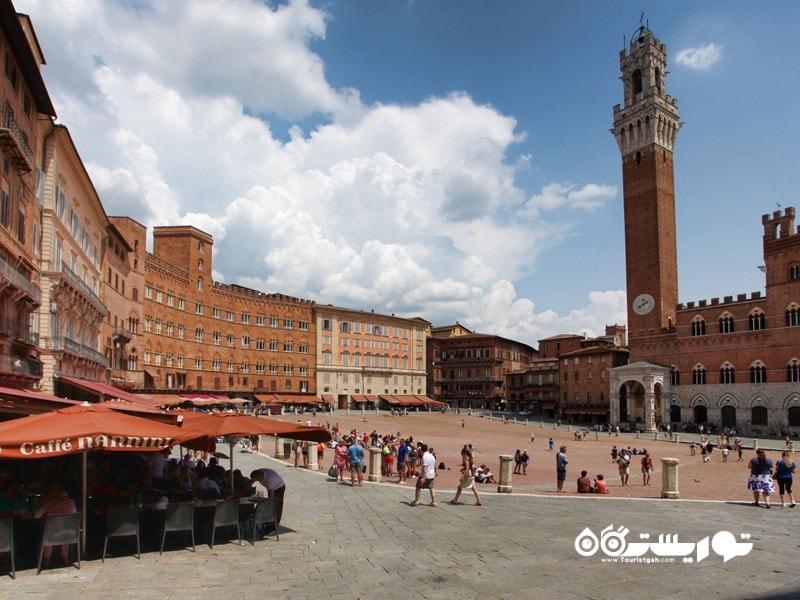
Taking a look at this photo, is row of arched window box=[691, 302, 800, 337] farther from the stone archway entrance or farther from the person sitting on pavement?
the person sitting on pavement

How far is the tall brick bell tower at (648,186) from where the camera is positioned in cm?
7112

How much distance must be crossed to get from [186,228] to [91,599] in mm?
63322

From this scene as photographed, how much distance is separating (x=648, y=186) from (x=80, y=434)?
73.9m

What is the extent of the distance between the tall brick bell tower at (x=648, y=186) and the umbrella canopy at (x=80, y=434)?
67.6m

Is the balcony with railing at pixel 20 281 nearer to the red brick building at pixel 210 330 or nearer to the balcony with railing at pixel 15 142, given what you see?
the balcony with railing at pixel 15 142

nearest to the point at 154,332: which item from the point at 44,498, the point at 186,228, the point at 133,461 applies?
the point at 186,228

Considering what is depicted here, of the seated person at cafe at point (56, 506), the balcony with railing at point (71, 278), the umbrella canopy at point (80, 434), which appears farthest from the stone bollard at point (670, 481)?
the balcony with railing at point (71, 278)

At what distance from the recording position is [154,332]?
60.4m

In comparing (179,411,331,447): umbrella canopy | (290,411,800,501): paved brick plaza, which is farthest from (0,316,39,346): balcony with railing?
(290,411,800,501): paved brick plaza

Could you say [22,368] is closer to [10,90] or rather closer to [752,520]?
[10,90]

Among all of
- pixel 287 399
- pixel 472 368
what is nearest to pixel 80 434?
pixel 287 399

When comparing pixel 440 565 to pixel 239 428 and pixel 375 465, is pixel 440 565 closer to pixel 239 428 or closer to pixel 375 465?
pixel 239 428

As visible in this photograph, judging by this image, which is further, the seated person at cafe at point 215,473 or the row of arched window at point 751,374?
the row of arched window at point 751,374

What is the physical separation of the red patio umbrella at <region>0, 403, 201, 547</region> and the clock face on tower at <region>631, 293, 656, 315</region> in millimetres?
67782
